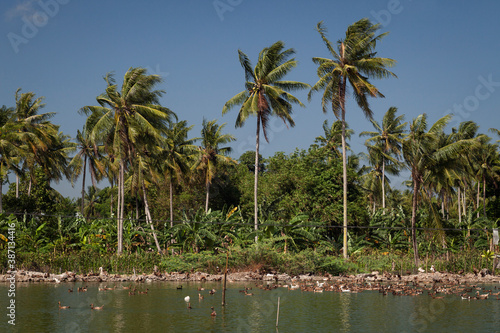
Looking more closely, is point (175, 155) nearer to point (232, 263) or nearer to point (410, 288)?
point (232, 263)

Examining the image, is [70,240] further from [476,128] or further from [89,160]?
[476,128]

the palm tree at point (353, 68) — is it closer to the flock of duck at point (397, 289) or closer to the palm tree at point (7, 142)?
the flock of duck at point (397, 289)

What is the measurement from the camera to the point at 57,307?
71.0 ft

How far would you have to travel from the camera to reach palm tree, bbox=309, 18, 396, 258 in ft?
120

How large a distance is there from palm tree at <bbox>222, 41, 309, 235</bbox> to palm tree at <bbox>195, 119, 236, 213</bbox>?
A: 11.2m

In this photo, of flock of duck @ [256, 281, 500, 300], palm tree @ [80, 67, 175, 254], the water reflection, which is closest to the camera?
the water reflection

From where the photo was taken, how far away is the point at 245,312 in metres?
20.9

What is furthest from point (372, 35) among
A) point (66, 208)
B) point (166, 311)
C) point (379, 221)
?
point (66, 208)

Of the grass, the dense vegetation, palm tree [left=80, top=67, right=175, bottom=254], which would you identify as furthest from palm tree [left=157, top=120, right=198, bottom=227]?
the grass

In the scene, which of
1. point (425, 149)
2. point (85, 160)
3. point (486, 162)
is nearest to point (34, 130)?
point (85, 160)

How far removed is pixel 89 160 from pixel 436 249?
107 feet

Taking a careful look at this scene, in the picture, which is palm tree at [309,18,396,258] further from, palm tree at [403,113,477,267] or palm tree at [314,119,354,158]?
palm tree at [314,119,354,158]

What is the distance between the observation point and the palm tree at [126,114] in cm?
3741

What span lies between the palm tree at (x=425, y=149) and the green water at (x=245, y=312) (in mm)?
10704
